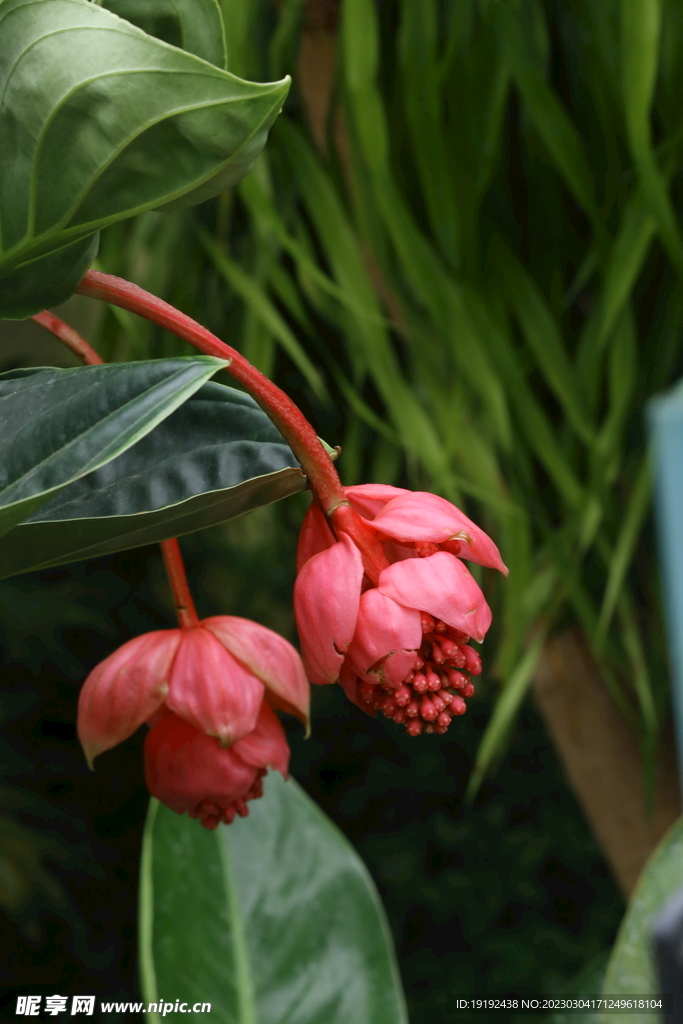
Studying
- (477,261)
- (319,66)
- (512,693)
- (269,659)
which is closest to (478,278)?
(477,261)

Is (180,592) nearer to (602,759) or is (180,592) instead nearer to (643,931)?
(643,931)

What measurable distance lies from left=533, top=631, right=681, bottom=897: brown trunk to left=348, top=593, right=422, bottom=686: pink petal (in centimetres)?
50

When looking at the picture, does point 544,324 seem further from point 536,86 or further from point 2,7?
point 2,7

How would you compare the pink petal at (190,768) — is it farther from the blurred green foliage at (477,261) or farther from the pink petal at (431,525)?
the blurred green foliage at (477,261)

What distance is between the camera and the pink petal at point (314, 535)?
20 cm

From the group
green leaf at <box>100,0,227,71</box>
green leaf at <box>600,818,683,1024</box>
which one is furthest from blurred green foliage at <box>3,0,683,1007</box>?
green leaf at <box>100,0,227,71</box>

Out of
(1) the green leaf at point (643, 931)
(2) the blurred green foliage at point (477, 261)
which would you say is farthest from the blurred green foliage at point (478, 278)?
(1) the green leaf at point (643, 931)

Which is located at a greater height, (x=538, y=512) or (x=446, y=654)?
(x=446, y=654)

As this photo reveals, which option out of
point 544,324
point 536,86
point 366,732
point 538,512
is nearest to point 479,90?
point 536,86

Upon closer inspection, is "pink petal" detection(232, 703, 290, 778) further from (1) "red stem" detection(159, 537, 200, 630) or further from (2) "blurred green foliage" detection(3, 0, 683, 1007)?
(2) "blurred green foliage" detection(3, 0, 683, 1007)

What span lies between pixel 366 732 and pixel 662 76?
0.57 m

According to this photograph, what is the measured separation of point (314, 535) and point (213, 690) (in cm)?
6

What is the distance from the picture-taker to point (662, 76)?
21.5 inches

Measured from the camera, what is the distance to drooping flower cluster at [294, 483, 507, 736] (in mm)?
183
